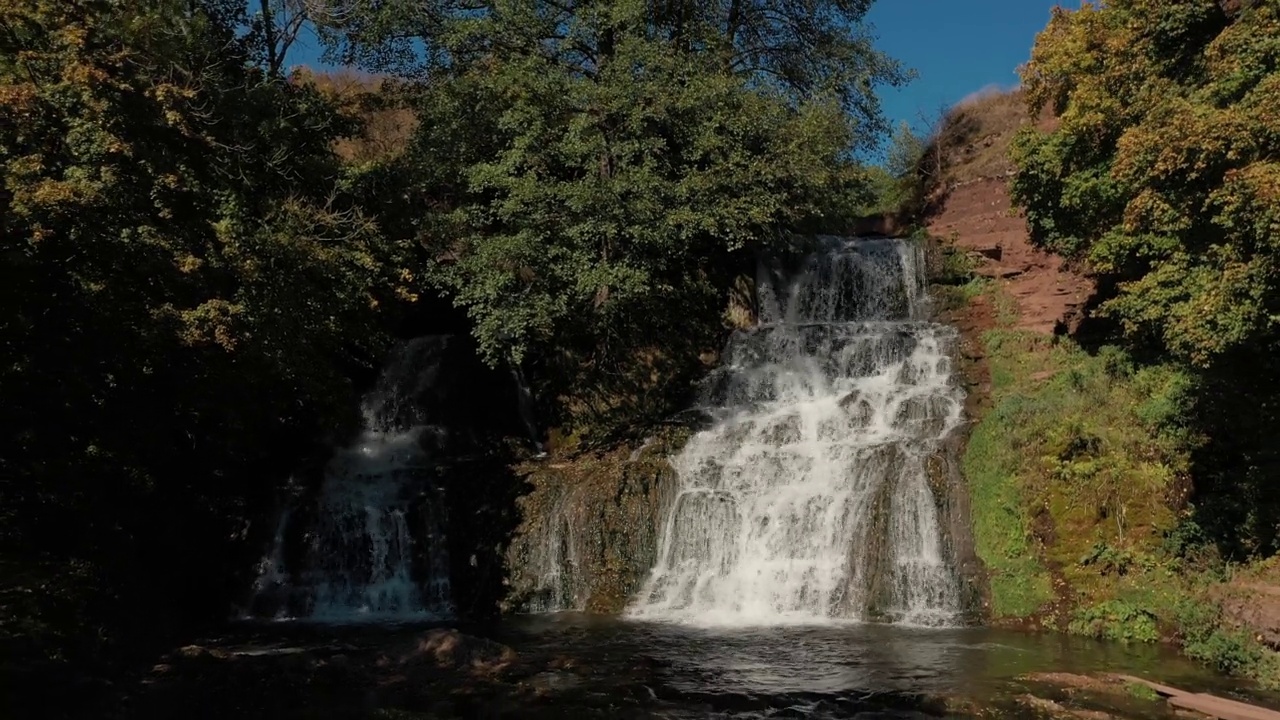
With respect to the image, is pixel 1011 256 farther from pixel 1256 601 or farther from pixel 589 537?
pixel 589 537

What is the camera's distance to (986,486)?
1568 centimetres

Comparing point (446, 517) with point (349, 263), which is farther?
point (446, 517)

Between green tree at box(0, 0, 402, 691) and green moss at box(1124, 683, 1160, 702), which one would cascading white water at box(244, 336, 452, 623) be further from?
green moss at box(1124, 683, 1160, 702)

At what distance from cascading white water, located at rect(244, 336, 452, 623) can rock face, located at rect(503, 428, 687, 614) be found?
1.82 m

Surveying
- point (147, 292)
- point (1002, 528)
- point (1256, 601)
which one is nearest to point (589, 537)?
point (1002, 528)

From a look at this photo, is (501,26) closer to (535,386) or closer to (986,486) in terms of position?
(535,386)

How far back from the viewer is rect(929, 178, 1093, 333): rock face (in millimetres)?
21969

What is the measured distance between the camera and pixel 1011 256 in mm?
24781

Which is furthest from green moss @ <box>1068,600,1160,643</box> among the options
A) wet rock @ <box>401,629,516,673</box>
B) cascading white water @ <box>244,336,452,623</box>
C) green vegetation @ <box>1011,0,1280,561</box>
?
cascading white water @ <box>244,336,452,623</box>

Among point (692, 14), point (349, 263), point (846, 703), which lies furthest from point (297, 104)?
point (846, 703)

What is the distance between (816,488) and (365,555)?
9.32 metres

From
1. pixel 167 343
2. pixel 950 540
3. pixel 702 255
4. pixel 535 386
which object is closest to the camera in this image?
pixel 167 343

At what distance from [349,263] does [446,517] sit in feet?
18.6

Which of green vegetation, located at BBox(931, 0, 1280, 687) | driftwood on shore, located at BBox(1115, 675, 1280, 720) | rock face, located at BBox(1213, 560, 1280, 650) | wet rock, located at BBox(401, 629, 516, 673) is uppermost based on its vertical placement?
green vegetation, located at BBox(931, 0, 1280, 687)
